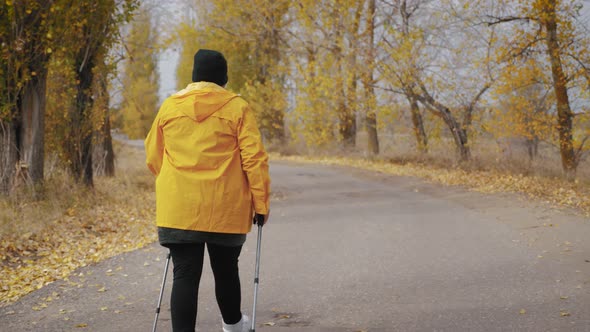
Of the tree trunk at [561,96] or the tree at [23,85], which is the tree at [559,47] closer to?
the tree trunk at [561,96]

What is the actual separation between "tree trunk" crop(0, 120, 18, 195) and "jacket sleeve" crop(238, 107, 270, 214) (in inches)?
339

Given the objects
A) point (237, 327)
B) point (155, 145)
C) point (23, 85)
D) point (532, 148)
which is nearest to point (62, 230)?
point (23, 85)

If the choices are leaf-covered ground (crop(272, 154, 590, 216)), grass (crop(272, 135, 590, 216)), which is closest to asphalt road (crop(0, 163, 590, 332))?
leaf-covered ground (crop(272, 154, 590, 216))

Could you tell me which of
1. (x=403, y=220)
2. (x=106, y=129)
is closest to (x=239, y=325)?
(x=403, y=220)

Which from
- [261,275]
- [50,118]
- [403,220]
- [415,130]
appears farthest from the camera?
[415,130]

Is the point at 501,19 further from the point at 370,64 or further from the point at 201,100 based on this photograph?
the point at 201,100

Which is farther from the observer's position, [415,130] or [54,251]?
[415,130]

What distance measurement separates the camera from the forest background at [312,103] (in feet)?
36.7

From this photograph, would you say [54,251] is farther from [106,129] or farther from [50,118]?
[106,129]

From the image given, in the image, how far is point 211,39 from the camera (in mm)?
33562

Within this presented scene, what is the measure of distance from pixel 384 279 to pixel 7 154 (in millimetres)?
7817

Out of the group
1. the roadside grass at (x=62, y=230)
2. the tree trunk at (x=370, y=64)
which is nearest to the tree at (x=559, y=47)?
the tree trunk at (x=370, y=64)

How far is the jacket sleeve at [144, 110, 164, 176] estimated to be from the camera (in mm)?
4176

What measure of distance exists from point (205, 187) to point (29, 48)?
8.84 m
